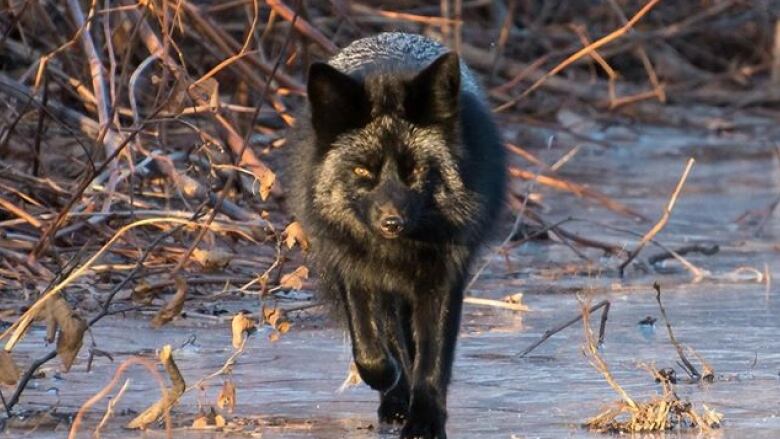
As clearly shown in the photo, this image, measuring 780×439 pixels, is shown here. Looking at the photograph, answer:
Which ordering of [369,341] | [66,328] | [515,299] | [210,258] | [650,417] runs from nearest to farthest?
[66,328] → [650,417] → [369,341] → [210,258] → [515,299]

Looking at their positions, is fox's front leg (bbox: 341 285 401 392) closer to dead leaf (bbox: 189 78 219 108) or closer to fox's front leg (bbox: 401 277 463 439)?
fox's front leg (bbox: 401 277 463 439)

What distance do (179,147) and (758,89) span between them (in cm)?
840

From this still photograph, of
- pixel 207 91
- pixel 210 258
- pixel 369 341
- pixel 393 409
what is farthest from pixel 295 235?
pixel 207 91

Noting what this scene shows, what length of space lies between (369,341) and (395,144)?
0.63 meters

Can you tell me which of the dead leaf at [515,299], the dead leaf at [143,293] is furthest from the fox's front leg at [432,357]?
the dead leaf at [515,299]

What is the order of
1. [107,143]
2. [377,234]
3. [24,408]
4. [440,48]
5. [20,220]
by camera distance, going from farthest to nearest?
[107,143] → [20,220] → [440,48] → [377,234] → [24,408]

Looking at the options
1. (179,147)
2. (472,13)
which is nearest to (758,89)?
(472,13)

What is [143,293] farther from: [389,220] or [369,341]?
[389,220]

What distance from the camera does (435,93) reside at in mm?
4617

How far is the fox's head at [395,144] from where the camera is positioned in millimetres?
4551

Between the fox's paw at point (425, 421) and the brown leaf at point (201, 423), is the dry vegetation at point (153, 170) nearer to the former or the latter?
the brown leaf at point (201, 423)

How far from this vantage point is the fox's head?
4.55 meters

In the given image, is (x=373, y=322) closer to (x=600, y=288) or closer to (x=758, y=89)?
(x=600, y=288)

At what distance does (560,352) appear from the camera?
5.44 metres
